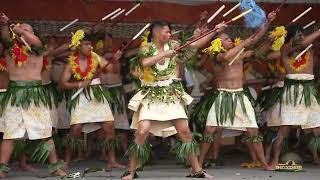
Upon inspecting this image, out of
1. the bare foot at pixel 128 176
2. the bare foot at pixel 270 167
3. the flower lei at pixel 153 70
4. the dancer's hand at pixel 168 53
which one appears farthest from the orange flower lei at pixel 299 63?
the bare foot at pixel 128 176

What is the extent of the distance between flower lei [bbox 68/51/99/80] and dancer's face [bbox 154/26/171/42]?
3.48ft

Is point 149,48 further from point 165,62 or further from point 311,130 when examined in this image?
point 311,130

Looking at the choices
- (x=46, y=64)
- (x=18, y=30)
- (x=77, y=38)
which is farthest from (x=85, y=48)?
(x=18, y=30)

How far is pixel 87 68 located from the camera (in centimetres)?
797

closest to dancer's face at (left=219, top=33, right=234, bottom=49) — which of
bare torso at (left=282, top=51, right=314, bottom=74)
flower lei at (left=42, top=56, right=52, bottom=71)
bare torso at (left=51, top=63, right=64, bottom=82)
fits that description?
bare torso at (left=282, top=51, right=314, bottom=74)

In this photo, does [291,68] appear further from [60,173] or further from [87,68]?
[60,173]

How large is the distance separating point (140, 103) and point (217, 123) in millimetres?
1034

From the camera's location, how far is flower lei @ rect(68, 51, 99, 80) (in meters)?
7.95

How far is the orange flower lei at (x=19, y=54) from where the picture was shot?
7.28m

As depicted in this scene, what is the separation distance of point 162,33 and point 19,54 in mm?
1502

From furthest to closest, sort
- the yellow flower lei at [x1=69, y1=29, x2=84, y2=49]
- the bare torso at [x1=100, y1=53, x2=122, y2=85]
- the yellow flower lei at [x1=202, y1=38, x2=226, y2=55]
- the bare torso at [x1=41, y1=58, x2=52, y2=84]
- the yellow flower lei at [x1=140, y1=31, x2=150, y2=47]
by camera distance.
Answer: the bare torso at [x1=100, y1=53, x2=122, y2=85] → the bare torso at [x1=41, y1=58, x2=52, y2=84] → the yellow flower lei at [x1=69, y1=29, x2=84, y2=49] → the yellow flower lei at [x1=202, y1=38, x2=226, y2=55] → the yellow flower lei at [x1=140, y1=31, x2=150, y2=47]

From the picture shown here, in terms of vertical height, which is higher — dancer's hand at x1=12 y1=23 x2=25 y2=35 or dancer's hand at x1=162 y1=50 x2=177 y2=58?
dancer's hand at x1=12 y1=23 x2=25 y2=35

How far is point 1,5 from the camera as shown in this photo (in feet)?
30.4

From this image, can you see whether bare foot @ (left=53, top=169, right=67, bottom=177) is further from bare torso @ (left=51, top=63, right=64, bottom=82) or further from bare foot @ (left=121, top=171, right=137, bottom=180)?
bare torso @ (left=51, top=63, right=64, bottom=82)
